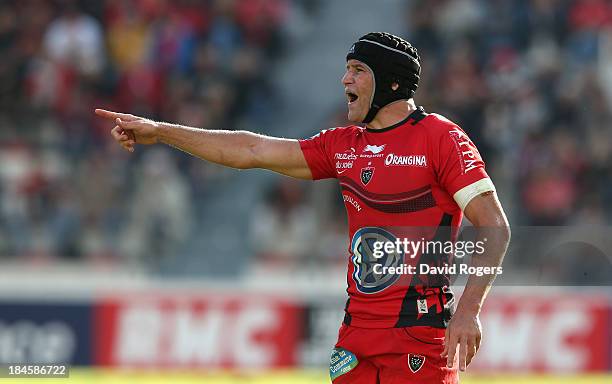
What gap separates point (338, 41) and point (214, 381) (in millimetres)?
6630

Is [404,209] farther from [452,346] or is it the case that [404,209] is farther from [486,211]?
[452,346]

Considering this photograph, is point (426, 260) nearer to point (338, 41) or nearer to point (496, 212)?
point (496, 212)

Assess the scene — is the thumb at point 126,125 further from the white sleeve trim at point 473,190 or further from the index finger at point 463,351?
the index finger at point 463,351

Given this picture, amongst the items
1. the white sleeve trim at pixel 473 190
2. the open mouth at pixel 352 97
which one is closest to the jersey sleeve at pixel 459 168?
the white sleeve trim at pixel 473 190

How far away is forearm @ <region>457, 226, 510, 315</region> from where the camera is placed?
18.6ft

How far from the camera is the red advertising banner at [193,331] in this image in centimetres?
1291

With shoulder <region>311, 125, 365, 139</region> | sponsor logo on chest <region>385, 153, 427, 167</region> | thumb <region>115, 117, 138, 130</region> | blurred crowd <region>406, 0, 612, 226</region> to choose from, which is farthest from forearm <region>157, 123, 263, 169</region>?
blurred crowd <region>406, 0, 612, 226</region>

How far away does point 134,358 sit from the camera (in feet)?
42.1

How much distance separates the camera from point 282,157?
21.6 feet

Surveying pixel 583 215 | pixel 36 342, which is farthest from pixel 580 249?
pixel 36 342

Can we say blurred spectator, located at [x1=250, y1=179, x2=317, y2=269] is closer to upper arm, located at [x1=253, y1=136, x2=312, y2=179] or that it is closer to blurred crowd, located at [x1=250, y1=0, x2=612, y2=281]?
blurred crowd, located at [x1=250, y1=0, x2=612, y2=281]

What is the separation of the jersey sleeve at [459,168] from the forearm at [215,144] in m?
1.17

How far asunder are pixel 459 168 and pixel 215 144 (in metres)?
1.49

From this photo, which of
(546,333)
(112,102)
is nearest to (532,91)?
(546,333)
